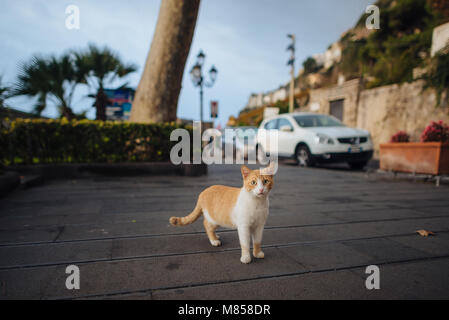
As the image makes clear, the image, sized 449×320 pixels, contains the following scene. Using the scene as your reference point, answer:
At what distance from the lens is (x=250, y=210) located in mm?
2148

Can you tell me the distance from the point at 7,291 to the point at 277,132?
9.56 m

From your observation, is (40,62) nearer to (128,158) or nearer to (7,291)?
(128,158)

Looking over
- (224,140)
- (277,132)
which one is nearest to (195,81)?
(224,140)

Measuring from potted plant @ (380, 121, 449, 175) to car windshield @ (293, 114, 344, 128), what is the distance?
2948 mm

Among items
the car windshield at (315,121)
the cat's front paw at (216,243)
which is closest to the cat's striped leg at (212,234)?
the cat's front paw at (216,243)

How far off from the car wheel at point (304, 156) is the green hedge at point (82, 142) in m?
4.34

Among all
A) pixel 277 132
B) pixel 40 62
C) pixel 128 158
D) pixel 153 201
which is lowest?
pixel 153 201

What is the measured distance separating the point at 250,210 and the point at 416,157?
5.90 m

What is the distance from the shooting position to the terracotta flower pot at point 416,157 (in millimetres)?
5953

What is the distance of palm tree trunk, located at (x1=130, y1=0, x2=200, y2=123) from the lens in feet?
26.6

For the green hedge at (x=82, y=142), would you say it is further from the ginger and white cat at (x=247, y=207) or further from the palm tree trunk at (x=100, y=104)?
the ginger and white cat at (x=247, y=207)

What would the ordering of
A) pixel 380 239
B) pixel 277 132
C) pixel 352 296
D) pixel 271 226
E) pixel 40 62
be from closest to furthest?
pixel 352 296
pixel 380 239
pixel 271 226
pixel 40 62
pixel 277 132

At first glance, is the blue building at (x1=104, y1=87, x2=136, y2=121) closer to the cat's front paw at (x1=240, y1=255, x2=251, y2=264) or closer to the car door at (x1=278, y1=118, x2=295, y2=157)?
the car door at (x1=278, y1=118, x2=295, y2=157)

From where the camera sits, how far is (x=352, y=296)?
5.81 ft
